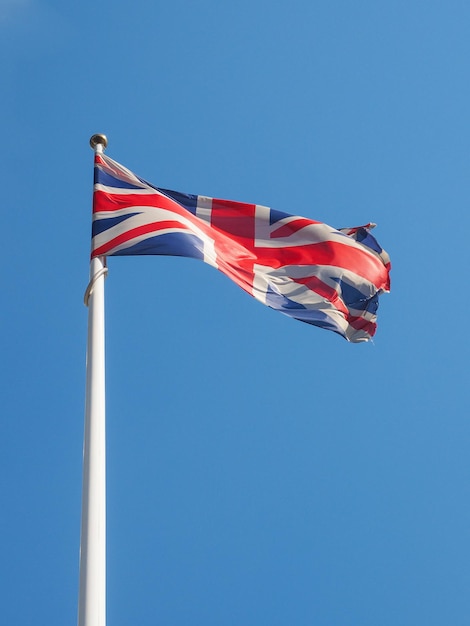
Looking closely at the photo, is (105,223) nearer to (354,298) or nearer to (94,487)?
(354,298)

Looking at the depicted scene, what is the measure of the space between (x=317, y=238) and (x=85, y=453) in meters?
7.39

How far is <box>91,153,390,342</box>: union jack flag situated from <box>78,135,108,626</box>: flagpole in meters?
2.54

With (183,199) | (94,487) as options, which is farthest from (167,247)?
(94,487)

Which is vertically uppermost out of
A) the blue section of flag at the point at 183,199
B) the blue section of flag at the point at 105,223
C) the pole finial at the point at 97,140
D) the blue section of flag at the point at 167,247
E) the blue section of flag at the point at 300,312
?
the pole finial at the point at 97,140

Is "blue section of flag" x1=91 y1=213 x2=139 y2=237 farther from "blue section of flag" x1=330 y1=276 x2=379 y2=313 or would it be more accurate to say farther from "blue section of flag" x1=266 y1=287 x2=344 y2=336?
"blue section of flag" x1=330 y1=276 x2=379 y2=313

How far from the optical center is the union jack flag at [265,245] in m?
13.7

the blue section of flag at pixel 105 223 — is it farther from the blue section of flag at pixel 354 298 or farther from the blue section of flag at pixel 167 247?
the blue section of flag at pixel 354 298

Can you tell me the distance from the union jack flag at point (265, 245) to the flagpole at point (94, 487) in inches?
100

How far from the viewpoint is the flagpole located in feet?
29.0

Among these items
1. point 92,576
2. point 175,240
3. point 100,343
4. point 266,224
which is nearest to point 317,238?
point 266,224

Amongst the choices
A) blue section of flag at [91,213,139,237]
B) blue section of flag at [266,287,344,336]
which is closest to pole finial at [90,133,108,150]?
blue section of flag at [91,213,139,237]

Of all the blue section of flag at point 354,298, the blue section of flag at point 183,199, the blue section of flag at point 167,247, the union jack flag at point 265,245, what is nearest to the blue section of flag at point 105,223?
the union jack flag at point 265,245

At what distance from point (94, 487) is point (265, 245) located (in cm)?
708

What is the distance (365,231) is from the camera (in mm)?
16625
